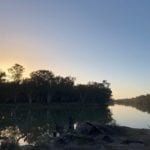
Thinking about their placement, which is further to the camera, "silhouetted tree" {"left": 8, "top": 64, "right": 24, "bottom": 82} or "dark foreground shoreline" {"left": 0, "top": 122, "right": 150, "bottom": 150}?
"silhouetted tree" {"left": 8, "top": 64, "right": 24, "bottom": 82}

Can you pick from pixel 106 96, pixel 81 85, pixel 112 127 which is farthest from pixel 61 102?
pixel 112 127

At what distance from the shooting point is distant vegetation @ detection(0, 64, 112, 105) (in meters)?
123

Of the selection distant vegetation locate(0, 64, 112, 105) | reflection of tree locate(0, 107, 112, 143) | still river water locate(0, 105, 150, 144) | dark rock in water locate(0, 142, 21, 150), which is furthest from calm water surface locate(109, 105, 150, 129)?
distant vegetation locate(0, 64, 112, 105)

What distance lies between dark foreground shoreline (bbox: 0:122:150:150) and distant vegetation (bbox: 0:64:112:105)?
3774 inches

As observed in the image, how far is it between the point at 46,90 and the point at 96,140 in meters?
110

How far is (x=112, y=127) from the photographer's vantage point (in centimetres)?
2664

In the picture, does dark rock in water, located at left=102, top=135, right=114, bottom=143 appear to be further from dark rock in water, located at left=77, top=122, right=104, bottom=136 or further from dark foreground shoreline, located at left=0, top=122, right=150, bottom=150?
dark rock in water, located at left=77, top=122, right=104, bottom=136

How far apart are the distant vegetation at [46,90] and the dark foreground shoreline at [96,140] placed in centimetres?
9585

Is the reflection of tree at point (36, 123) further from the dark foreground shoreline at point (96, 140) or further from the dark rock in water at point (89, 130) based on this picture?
the dark foreground shoreline at point (96, 140)

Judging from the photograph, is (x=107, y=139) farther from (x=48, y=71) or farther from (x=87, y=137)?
(x=48, y=71)

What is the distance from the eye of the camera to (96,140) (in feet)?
73.2

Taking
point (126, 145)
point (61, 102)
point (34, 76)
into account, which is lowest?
point (126, 145)

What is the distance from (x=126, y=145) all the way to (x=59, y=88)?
116538mm

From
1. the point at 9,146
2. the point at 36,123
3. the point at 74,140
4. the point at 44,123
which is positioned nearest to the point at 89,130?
the point at 74,140
